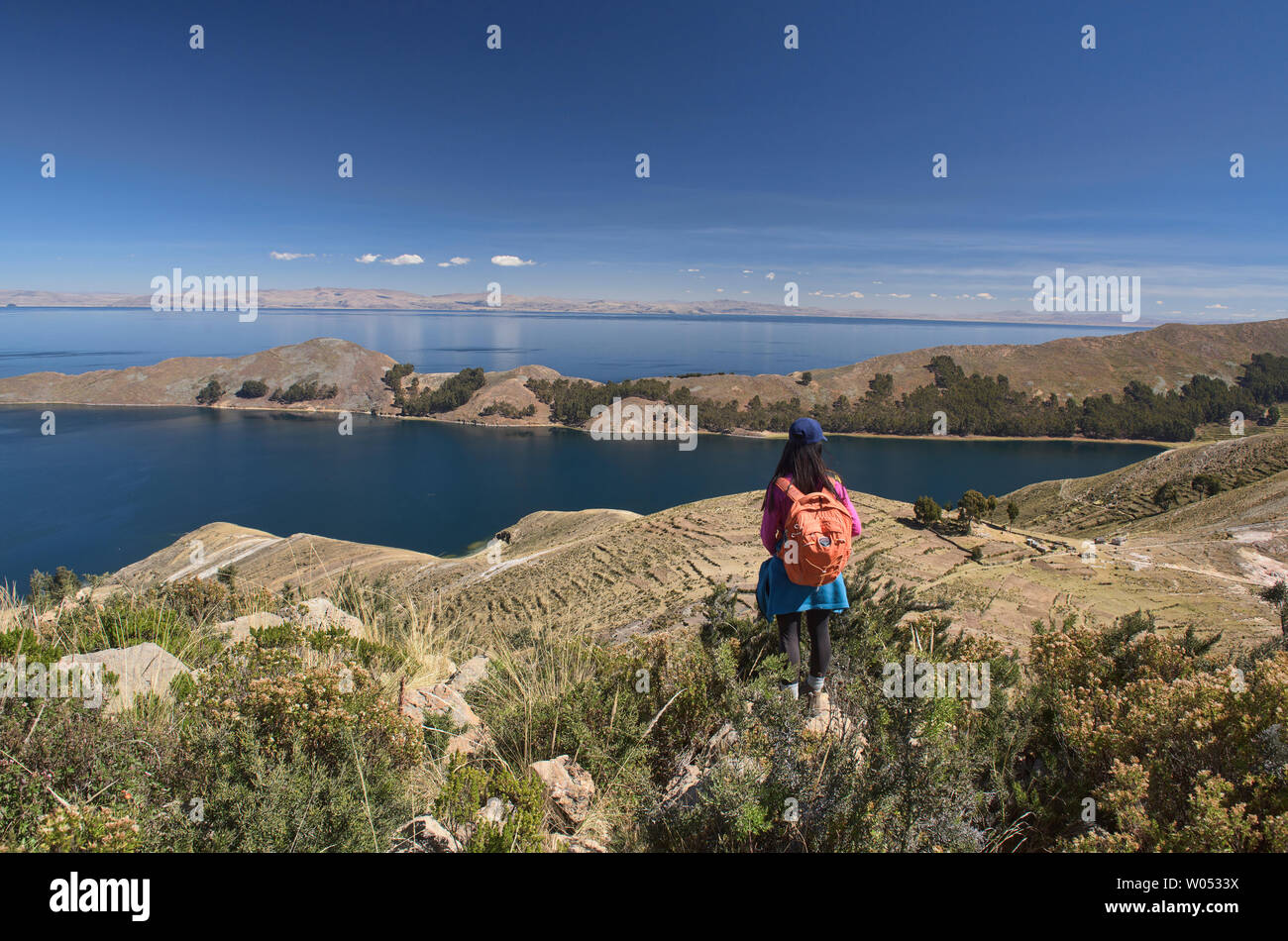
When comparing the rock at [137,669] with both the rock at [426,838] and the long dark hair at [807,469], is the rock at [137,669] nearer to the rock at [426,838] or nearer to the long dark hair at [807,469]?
the rock at [426,838]

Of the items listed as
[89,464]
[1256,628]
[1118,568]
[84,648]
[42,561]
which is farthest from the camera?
[89,464]

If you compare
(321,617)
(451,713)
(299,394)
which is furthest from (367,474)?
(451,713)

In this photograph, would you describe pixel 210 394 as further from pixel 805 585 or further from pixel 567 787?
pixel 805 585

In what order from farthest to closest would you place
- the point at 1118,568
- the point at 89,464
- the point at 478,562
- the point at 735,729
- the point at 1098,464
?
the point at 1098,464, the point at 89,464, the point at 478,562, the point at 1118,568, the point at 735,729

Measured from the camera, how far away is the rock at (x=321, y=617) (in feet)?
17.1

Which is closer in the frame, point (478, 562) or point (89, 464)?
point (478, 562)

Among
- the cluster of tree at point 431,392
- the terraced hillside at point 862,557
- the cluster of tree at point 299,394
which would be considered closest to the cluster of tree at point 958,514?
the terraced hillside at point 862,557

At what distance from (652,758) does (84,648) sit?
4080 mm

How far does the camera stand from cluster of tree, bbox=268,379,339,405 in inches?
4587

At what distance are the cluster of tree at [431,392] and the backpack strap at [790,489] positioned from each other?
113574 millimetres

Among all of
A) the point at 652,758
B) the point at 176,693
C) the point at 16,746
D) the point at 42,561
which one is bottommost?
the point at 42,561

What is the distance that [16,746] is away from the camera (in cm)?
220
